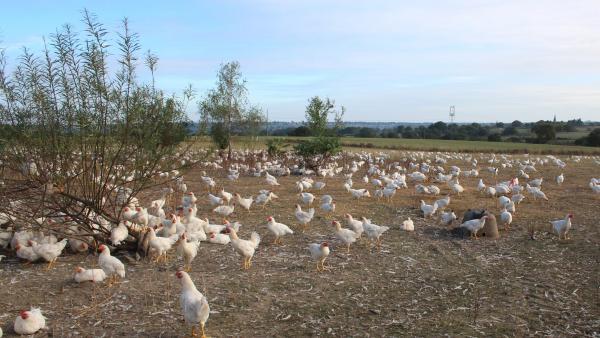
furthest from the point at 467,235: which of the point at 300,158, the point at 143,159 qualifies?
the point at 300,158

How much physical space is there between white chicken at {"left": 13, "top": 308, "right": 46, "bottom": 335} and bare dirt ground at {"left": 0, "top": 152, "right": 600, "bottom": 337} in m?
0.21

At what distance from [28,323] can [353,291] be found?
14.9 feet

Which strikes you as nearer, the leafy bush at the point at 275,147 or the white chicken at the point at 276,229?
the white chicken at the point at 276,229

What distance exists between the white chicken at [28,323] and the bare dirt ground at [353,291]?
21 cm

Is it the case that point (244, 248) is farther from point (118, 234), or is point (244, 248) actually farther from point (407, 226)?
point (407, 226)

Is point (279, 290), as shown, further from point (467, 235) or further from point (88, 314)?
point (467, 235)

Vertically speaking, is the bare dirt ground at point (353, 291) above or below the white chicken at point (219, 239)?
below

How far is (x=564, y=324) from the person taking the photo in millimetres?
6863

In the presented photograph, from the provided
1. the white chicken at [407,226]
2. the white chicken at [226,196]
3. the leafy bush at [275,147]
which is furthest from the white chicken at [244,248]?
the leafy bush at [275,147]

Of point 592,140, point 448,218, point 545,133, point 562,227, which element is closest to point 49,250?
point 448,218

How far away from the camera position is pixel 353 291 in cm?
802

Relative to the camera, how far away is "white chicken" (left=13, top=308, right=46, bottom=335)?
20.2ft

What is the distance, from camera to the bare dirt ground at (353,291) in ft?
21.8

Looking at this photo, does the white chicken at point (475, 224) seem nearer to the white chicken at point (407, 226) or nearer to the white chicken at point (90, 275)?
the white chicken at point (407, 226)
